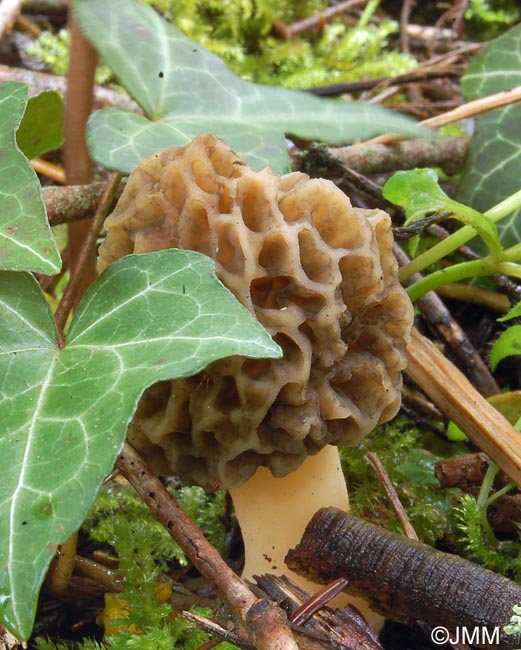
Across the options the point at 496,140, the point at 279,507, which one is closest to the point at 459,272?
the point at 496,140

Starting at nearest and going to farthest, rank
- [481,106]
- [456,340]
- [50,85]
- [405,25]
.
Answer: [456,340]
[481,106]
[50,85]
[405,25]

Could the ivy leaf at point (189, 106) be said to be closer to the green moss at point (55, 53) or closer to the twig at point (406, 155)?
the twig at point (406, 155)

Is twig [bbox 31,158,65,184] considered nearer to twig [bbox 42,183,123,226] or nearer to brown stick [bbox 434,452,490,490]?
twig [bbox 42,183,123,226]

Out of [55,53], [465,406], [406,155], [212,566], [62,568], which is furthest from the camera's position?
[55,53]

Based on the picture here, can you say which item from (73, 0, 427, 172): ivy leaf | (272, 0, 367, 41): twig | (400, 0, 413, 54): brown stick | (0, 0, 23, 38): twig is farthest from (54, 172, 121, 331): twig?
(400, 0, 413, 54): brown stick

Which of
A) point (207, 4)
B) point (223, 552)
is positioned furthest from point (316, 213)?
point (207, 4)

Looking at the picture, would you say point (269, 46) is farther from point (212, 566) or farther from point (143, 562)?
point (212, 566)

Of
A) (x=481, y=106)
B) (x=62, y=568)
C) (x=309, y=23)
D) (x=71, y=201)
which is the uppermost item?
(x=481, y=106)
